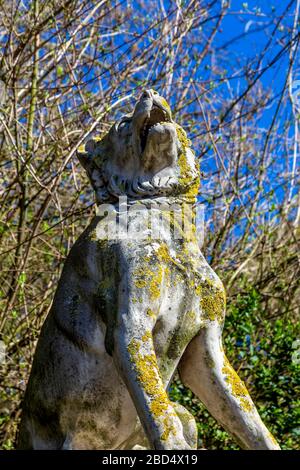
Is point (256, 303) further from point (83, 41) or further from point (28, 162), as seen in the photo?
point (83, 41)

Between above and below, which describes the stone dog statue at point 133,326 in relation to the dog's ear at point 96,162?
below

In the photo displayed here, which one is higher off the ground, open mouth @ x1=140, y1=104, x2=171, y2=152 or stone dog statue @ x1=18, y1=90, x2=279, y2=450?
open mouth @ x1=140, y1=104, x2=171, y2=152

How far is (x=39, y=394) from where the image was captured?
448cm

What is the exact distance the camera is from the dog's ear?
4672mm

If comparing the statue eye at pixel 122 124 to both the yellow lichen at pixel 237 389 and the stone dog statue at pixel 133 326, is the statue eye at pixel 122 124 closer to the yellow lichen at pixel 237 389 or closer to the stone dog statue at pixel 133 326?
the stone dog statue at pixel 133 326

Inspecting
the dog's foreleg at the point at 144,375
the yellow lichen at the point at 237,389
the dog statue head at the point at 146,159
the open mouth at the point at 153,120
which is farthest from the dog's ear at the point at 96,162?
the yellow lichen at the point at 237,389

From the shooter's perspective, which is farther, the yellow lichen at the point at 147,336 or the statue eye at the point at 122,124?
the statue eye at the point at 122,124

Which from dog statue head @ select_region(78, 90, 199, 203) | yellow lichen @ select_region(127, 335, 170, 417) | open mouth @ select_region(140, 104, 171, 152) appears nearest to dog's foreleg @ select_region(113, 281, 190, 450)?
yellow lichen @ select_region(127, 335, 170, 417)

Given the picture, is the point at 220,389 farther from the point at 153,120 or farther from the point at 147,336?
the point at 153,120

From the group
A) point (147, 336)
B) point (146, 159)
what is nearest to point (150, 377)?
point (147, 336)

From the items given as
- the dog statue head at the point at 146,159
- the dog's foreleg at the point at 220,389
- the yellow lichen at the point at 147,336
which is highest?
the dog statue head at the point at 146,159

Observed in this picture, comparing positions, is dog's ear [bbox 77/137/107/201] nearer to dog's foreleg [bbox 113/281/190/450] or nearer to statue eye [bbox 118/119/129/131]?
statue eye [bbox 118/119/129/131]

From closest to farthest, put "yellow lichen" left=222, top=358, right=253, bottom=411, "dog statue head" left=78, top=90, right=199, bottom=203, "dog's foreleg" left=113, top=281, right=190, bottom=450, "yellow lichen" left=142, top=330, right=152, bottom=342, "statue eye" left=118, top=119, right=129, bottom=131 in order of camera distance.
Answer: "dog's foreleg" left=113, top=281, right=190, bottom=450 → "yellow lichen" left=142, top=330, right=152, bottom=342 → "yellow lichen" left=222, top=358, right=253, bottom=411 → "dog statue head" left=78, top=90, right=199, bottom=203 → "statue eye" left=118, top=119, right=129, bottom=131

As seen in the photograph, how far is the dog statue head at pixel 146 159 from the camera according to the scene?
4535mm
